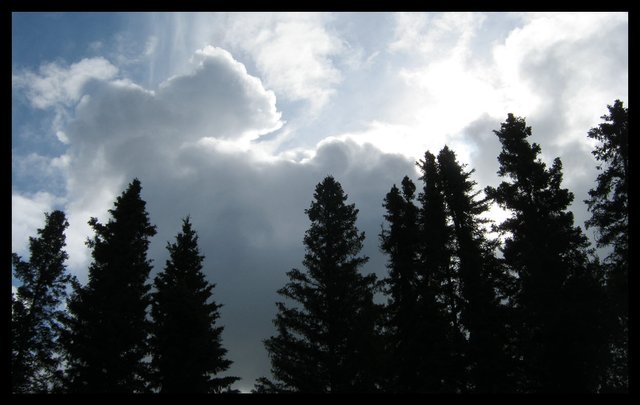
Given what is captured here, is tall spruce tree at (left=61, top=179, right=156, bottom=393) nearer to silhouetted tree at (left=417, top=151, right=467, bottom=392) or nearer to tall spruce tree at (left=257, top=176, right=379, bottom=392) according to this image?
tall spruce tree at (left=257, top=176, right=379, bottom=392)

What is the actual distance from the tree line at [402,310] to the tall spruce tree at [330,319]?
0.21ft

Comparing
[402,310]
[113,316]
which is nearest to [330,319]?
[402,310]

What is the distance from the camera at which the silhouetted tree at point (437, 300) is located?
1914 cm

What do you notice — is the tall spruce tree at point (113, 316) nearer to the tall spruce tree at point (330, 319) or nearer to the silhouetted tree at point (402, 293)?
the tall spruce tree at point (330, 319)

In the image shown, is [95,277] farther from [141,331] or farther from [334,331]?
[334,331]

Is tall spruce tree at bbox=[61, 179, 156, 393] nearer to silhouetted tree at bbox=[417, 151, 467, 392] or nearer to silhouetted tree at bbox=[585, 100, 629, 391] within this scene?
silhouetted tree at bbox=[417, 151, 467, 392]

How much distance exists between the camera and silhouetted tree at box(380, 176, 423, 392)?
1975cm

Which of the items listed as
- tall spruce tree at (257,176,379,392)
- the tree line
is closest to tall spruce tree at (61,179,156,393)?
the tree line

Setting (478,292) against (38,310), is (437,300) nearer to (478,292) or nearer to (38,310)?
(478,292)

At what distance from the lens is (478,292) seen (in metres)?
20.6

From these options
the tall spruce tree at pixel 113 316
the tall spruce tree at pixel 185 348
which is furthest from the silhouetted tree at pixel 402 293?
the tall spruce tree at pixel 113 316

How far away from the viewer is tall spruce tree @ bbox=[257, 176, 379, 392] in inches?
722

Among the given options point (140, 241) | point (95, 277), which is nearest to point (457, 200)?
point (140, 241)

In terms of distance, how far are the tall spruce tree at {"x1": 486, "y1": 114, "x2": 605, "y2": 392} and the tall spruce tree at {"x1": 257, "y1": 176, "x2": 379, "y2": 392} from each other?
7.77 m
